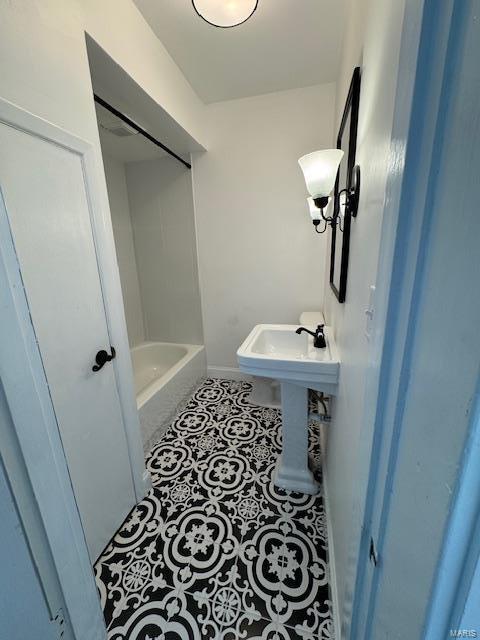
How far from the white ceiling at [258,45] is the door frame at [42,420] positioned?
40.2 inches

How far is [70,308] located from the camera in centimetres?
105

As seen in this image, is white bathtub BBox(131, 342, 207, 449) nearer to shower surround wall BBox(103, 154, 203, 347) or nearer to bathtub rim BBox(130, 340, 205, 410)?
bathtub rim BBox(130, 340, 205, 410)

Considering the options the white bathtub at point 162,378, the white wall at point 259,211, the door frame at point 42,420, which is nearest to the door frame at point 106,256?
Answer: the door frame at point 42,420

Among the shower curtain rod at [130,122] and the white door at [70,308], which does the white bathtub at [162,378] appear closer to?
the white door at [70,308]

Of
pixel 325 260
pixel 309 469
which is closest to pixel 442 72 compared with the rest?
pixel 309 469

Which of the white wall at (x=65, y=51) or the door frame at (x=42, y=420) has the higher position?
the white wall at (x=65, y=51)

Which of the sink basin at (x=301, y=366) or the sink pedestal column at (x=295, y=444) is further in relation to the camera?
the sink pedestal column at (x=295, y=444)

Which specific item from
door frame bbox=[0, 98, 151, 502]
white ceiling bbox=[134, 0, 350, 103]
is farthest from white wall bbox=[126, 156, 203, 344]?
door frame bbox=[0, 98, 151, 502]

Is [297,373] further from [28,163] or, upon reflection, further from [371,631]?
[28,163]

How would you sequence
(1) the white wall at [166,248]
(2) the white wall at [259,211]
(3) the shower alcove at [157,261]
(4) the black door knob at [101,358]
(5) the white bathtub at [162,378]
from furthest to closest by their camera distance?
1. (1) the white wall at [166,248]
2. (3) the shower alcove at [157,261]
3. (2) the white wall at [259,211]
4. (5) the white bathtub at [162,378]
5. (4) the black door knob at [101,358]

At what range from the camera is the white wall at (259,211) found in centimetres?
211

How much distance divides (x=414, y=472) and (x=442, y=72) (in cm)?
46

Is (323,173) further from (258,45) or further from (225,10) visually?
(258,45)

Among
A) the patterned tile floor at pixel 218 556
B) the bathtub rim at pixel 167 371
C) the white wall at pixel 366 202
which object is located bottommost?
the patterned tile floor at pixel 218 556
